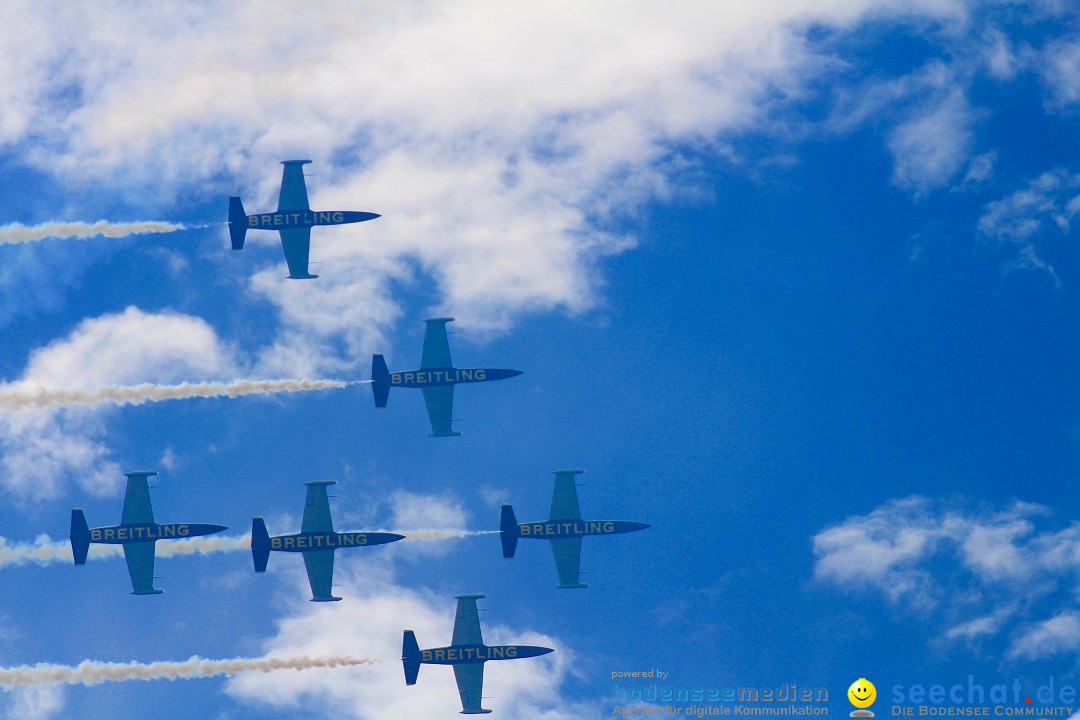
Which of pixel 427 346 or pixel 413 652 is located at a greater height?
pixel 427 346

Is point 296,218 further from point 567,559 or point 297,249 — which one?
point 567,559

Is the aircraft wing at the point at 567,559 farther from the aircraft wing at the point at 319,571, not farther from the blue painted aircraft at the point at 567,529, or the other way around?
the aircraft wing at the point at 319,571

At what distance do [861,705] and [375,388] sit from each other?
177ft

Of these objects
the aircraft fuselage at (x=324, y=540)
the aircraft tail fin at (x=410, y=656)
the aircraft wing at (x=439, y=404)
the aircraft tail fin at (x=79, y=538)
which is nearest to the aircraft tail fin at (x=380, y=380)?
the aircraft wing at (x=439, y=404)

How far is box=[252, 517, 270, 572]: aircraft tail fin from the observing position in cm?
14762

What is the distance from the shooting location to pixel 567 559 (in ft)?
533

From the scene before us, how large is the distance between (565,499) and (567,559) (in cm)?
570

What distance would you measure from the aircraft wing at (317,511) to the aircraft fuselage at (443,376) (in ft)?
40.3

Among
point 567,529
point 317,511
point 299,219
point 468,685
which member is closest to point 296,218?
point 299,219

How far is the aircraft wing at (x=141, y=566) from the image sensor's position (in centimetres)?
15488

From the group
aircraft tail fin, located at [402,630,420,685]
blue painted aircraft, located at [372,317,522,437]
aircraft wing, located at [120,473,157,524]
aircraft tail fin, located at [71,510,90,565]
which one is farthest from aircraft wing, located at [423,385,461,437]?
aircraft tail fin, located at [71,510,90,565]

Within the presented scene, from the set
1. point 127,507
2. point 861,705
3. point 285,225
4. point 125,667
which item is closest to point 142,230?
point 285,225

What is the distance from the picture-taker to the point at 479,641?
6245 inches

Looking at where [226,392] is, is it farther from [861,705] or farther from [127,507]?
[861,705]
